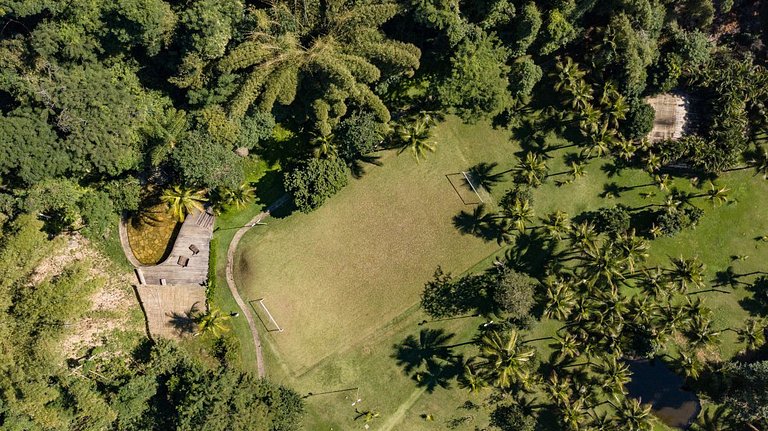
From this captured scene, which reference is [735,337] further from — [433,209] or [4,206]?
[4,206]

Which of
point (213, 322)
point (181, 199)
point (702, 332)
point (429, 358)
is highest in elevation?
point (181, 199)

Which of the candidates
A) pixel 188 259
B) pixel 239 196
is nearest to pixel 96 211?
pixel 188 259

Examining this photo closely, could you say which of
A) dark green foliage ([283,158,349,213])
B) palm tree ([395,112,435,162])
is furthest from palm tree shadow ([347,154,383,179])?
palm tree ([395,112,435,162])

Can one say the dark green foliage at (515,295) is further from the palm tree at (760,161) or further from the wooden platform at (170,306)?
the wooden platform at (170,306)

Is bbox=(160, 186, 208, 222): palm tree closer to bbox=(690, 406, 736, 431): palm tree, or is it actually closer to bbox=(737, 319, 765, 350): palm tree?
bbox=(690, 406, 736, 431): palm tree

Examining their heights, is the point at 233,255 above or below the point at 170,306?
above

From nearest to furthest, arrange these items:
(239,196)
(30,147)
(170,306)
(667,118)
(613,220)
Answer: (30,147) → (239,196) → (613,220) → (170,306) → (667,118)

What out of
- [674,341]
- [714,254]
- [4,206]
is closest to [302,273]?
[4,206]

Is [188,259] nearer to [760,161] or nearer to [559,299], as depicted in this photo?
[559,299]
